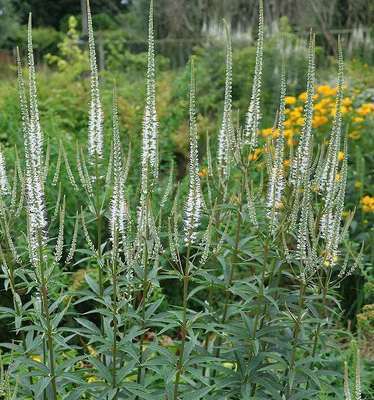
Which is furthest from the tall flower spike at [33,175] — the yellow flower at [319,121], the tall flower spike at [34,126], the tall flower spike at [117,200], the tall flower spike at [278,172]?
the yellow flower at [319,121]

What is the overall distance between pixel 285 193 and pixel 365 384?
1.96 m

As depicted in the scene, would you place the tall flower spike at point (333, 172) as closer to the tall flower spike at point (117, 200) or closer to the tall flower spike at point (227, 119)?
the tall flower spike at point (227, 119)

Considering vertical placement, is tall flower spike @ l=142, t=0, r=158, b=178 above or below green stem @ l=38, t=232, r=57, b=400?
above

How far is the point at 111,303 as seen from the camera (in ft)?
10.8

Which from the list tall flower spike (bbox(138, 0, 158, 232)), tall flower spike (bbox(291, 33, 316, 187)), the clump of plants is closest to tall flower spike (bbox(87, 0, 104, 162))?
the clump of plants

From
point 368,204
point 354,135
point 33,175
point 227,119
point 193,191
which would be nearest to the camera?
point 33,175

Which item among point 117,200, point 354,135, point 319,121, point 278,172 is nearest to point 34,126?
point 117,200

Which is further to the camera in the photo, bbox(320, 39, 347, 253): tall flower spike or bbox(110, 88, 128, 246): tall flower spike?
bbox(320, 39, 347, 253): tall flower spike

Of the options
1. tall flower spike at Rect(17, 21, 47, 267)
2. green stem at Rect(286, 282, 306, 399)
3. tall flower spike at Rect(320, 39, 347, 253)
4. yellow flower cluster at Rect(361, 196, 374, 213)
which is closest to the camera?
tall flower spike at Rect(17, 21, 47, 267)

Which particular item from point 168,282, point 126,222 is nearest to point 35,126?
point 126,222

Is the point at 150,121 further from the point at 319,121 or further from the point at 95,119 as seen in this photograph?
the point at 319,121

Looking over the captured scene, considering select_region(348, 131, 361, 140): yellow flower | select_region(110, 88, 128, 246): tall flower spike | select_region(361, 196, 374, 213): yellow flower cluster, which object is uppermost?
select_region(110, 88, 128, 246): tall flower spike

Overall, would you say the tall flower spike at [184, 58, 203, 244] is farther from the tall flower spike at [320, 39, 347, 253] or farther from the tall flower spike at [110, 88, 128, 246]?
the tall flower spike at [320, 39, 347, 253]

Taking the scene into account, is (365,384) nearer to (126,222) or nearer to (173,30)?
(126,222)
